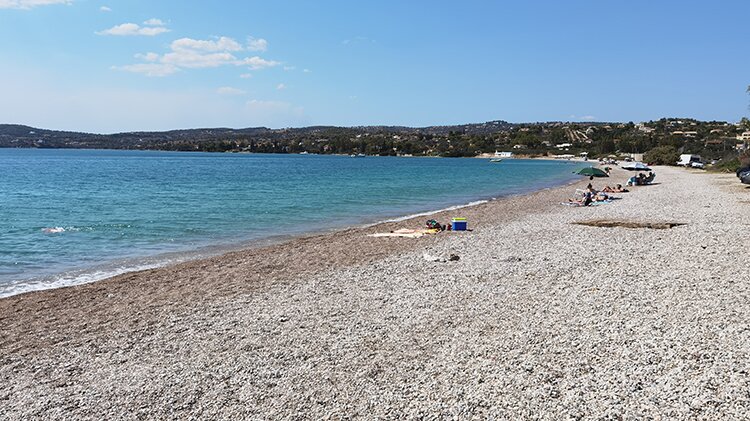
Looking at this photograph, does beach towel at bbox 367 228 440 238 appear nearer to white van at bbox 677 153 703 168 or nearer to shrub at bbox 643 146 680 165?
white van at bbox 677 153 703 168

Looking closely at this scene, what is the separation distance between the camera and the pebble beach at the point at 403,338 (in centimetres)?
574

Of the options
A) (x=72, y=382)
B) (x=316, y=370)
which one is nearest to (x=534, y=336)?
(x=316, y=370)

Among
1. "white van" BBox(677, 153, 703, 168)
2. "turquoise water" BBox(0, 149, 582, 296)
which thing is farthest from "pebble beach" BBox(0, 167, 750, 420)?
"white van" BBox(677, 153, 703, 168)

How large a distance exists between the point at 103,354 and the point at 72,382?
3.10 feet

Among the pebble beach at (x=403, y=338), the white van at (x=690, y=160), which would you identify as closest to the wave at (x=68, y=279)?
the pebble beach at (x=403, y=338)

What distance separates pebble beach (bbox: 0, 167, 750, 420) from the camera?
226 inches

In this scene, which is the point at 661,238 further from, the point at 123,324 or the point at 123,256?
the point at 123,256

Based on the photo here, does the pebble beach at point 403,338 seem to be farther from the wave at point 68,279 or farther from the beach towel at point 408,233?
the beach towel at point 408,233

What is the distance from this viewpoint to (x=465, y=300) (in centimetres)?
951

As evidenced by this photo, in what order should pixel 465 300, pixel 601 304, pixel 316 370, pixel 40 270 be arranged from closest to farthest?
pixel 316 370
pixel 601 304
pixel 465 300
pixel 40 270

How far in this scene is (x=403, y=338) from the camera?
770 centimetres

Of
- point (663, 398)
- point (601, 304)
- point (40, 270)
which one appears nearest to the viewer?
point (663, 398)

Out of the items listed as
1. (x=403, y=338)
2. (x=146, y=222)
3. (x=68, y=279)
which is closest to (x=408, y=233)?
(x=68, y=279)

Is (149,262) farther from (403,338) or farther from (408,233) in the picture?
(403,338)
